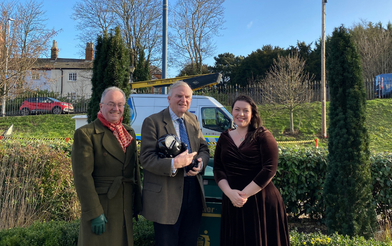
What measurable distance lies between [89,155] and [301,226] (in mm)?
3789

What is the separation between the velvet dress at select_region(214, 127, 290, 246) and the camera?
2293 millimetres

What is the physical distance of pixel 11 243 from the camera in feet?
9.05

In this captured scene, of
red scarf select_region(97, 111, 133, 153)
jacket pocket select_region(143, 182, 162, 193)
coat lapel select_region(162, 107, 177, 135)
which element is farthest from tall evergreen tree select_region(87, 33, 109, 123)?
jacket pocket select_region(143, 182, 162, 193)

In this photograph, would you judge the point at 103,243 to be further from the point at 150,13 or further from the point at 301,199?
the point at 150,13

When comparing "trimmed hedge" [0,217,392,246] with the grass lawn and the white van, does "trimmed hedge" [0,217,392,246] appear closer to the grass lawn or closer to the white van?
the white van

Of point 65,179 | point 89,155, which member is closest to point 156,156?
point 89,155

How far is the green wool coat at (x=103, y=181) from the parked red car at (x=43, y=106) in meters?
21.3

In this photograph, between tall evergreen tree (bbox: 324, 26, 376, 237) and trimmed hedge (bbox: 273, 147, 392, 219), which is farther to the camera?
trimmed hedge (bbox: 273, 147, 392, 219)

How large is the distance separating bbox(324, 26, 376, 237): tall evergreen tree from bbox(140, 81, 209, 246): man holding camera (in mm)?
2018

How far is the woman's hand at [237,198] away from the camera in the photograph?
226 centimetres

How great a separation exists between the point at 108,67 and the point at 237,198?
3736 mm

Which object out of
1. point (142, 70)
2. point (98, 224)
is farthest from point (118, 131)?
point (142, 70)

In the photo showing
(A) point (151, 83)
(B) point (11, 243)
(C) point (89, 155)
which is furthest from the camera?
(A) point (151, 83)

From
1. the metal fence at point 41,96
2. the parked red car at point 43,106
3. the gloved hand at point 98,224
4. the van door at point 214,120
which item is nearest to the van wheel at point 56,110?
the parked red car at point 43,106
